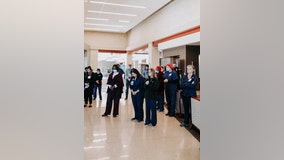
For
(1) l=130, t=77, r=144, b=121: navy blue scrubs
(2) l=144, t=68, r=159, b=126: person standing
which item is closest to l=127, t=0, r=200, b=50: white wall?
(2) l=144, t=68, r=159, b=126: person standing

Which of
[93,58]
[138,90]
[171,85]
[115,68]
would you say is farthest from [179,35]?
[93,58]

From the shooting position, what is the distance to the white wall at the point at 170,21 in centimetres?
761

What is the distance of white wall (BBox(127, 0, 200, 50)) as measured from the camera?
7609 mm

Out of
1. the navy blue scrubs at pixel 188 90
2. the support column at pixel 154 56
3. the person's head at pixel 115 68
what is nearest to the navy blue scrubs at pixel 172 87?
the navy blue scrubs at pixel 188 90

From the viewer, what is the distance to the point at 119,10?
10211 mm

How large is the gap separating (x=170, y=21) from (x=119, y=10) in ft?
8.31

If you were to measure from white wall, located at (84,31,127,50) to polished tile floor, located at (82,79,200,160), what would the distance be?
11.0 m

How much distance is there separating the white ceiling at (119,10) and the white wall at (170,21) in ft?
1.52
